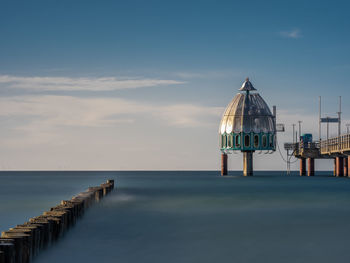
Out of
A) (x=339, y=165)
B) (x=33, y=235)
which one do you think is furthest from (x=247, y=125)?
(x=33, y=235)

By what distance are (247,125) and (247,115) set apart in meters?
1.45

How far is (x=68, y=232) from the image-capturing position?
22.3 m

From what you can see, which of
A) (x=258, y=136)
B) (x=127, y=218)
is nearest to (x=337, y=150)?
(x=258, y=136)

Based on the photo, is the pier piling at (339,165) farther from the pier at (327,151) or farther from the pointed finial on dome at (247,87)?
the pointed finial on dome at (247,87)

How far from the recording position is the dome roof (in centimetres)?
9094

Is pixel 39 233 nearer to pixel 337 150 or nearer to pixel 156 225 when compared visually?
A: pixel 156 225

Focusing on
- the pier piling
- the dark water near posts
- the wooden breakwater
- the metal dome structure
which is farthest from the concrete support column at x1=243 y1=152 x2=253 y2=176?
the wooden breakwater

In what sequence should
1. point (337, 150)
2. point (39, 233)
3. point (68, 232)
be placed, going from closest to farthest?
point (39, 233), point (68, 232), point (337, 150)

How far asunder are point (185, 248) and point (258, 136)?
241 feet

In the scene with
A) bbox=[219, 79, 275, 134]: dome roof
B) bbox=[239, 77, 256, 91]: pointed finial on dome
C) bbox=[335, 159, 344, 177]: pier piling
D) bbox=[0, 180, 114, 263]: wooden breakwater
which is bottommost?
bbox=[0, 180, 114, 263]: wooden breakwater

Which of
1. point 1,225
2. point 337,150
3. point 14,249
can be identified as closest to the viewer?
point 14,249

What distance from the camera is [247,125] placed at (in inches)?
3575

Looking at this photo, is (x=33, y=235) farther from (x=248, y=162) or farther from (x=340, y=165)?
(x=248, y=162)

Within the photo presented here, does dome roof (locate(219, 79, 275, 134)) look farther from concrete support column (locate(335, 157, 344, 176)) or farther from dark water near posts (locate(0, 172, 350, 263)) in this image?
dark water near posts (locate(0, 172, 350, 263))
